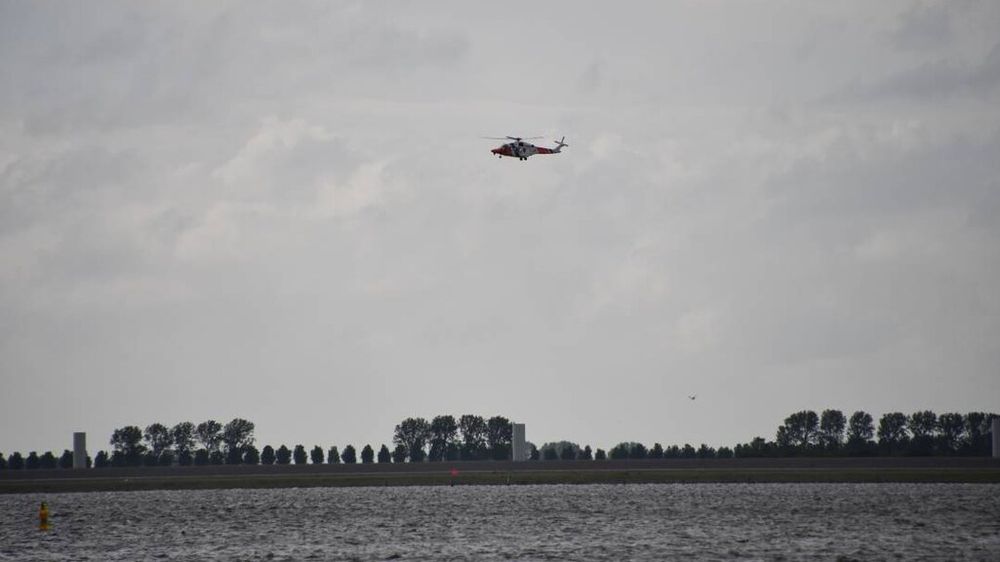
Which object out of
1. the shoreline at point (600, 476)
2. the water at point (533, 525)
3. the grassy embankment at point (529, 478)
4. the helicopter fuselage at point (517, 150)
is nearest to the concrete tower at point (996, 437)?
the shoreline at point (600, 476)

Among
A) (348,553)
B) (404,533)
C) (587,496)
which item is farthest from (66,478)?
(348,553)

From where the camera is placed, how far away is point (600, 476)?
174750 mm

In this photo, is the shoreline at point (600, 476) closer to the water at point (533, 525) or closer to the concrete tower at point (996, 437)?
the water at point (533, 525)

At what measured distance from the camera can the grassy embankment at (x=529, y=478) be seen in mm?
163250

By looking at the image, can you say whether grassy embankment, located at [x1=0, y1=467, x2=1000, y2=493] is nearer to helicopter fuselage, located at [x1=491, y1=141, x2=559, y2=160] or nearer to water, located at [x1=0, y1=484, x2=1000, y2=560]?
water, located at [x1=0, y1=484, x2=1000, y2=560]

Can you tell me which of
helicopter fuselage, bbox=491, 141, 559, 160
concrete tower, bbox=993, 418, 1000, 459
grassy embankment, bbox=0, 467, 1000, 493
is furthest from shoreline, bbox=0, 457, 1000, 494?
helicopter fuselage, bbox=491, 141, 559, 160

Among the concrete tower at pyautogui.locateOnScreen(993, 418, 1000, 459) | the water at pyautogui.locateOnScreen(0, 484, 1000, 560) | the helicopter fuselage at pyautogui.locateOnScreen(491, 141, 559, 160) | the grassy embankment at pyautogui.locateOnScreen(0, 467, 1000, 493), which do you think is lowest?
the water at pyautogui.locateOnScreen(0, 484, 1000, 560)

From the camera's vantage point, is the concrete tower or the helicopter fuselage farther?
Result: the concrete tower

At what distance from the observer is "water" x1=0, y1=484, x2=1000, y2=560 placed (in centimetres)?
9075

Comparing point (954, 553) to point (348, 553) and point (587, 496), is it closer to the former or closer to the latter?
point (348, 553)

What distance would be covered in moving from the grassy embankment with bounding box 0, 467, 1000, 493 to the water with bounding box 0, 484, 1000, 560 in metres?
4.18

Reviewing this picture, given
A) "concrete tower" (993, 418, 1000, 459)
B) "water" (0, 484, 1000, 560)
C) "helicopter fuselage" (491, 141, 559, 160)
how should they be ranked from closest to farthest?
1. "water" (0, 484, 1000, 560)
2. "helicopter fuselage" (491, 141, 559, 160)
3. "concrete tower" (993, 418, 1000, 459)

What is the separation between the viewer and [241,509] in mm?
139250

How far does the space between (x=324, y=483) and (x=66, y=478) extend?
3966cm
